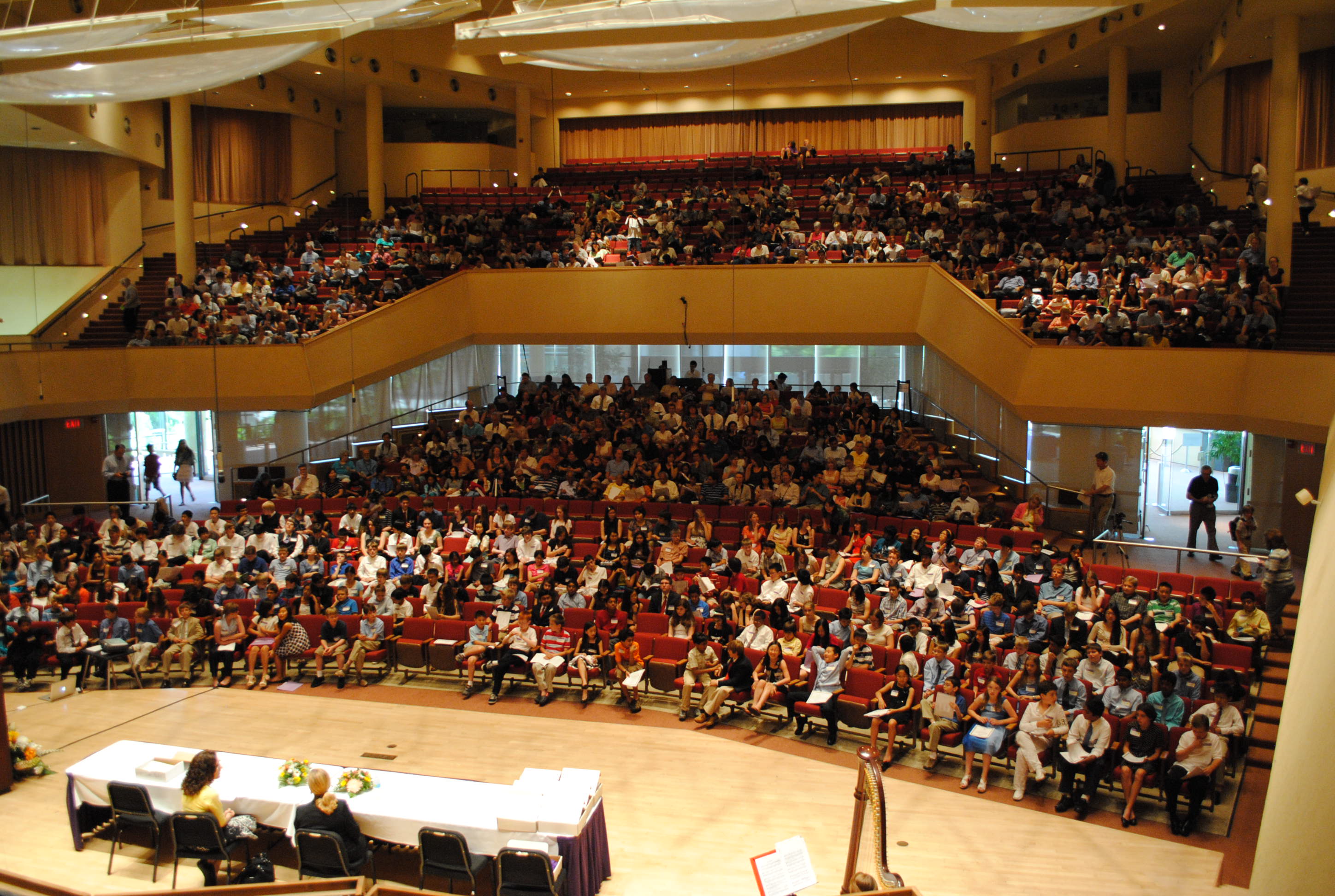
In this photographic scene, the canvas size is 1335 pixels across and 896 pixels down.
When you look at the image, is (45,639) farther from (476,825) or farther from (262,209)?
(262,209)

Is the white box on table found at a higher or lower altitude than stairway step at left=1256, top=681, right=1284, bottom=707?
lower

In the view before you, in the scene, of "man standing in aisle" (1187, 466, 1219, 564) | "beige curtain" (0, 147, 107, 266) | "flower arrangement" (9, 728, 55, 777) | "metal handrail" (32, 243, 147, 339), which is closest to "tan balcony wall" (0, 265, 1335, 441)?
"man standing in aisle" (1187, 466, 1219, 564)

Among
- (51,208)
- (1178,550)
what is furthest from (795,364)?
(51,208)

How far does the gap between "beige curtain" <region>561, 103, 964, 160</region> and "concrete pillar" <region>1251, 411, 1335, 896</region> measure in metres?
23.1

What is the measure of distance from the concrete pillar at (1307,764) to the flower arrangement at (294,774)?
19.5 feet

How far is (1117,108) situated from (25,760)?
2136 centimetres

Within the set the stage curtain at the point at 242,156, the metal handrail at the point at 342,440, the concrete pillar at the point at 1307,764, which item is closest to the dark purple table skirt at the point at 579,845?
the concrete pillar at the point at 1307,764

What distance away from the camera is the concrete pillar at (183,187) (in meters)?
19.1

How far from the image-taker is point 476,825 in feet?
21.7

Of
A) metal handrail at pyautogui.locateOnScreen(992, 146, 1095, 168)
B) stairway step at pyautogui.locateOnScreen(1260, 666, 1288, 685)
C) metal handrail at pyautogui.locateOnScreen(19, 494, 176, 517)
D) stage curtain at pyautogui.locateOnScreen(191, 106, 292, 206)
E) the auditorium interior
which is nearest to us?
the auditorium interior

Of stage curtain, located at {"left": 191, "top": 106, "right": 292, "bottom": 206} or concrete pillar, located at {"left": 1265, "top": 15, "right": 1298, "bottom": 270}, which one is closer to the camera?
concrete pillar, located at {"left": 1265, "top": 15, "right": 1298, "bottom": 270}

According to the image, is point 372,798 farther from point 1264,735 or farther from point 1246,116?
point 1246,116

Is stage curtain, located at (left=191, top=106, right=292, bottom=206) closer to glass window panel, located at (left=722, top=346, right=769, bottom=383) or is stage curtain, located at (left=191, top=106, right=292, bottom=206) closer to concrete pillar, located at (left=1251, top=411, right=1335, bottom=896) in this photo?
glass window panel, located at (left=722, top=346, right=769, bottom=383)

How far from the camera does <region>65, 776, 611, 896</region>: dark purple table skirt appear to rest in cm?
644
